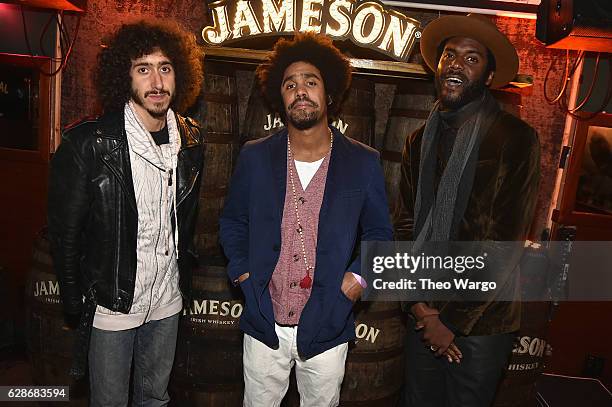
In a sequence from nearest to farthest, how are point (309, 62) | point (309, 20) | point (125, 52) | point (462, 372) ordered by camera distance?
1. point (125, 52)
2. point (462, 372)
3. point (309, 62)
4. point (309, 20)

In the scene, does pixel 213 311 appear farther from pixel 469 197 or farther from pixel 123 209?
pixel 469 197

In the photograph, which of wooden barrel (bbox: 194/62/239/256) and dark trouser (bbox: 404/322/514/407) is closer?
dark trouser (bbox: 404/322/514/407)

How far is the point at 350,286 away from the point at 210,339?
122 cm

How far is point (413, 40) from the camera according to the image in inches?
145

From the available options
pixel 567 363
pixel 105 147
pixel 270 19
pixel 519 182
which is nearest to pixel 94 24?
pixel 270 19

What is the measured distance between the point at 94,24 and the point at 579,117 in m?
4.79

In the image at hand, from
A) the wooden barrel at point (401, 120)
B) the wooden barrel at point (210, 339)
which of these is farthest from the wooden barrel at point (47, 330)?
the wooden barrel at point (401, 120)

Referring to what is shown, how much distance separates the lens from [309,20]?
3.63 meters

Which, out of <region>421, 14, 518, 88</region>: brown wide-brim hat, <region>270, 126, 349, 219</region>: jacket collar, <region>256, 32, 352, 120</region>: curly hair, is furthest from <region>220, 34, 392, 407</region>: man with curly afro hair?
<region>421, 14, 518, 88</region>: brown wide-brim hat

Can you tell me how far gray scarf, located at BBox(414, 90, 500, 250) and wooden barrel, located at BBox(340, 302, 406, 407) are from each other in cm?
73

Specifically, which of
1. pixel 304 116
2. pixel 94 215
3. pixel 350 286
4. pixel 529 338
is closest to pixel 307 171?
pixel 304 116

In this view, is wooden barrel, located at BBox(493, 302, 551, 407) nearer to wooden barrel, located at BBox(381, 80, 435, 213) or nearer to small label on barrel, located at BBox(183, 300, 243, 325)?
wooden barrel, located at BBox(381, 80, 435, 213)

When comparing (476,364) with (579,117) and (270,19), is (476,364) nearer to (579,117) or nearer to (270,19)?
(270,19)

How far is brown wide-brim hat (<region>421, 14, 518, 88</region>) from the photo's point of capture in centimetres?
249
